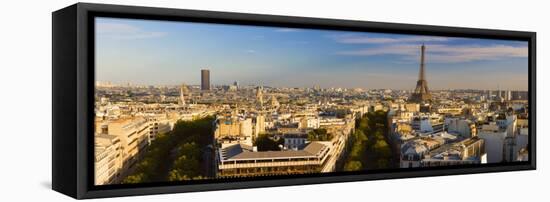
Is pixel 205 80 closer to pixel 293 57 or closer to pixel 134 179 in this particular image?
pixel 293 57

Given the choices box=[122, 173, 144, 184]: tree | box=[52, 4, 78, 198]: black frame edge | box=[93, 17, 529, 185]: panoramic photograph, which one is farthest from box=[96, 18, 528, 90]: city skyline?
box=[122, 173, 144, 184]: tree

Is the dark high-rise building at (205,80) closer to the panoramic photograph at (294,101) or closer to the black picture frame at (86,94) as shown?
the panoramic photograph at (294,101)

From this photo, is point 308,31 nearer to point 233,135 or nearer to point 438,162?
point 233,135

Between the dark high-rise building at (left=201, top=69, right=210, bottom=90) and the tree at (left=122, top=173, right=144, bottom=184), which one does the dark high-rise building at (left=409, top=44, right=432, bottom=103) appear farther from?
the tree at (left=122, top=173, right=144, bottom=184)

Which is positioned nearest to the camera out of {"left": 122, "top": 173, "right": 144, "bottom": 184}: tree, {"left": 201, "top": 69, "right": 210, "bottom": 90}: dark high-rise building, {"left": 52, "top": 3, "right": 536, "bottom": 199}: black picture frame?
{"left": 52, "top": 3, "right": 536, "bottom": 199}: black picture frame

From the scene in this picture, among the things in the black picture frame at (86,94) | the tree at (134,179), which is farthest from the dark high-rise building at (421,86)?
the tree at (134,179)

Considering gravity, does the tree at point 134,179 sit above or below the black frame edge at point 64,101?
below

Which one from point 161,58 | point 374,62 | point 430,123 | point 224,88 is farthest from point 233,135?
point 430,123
